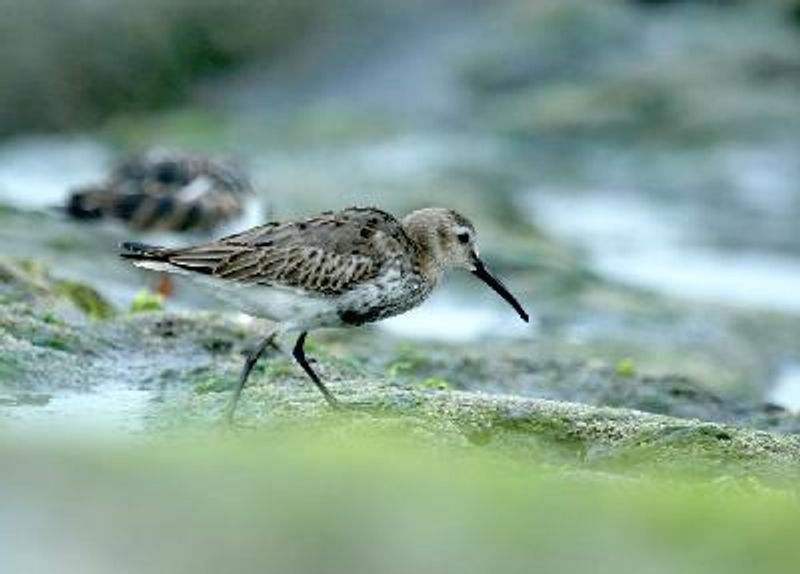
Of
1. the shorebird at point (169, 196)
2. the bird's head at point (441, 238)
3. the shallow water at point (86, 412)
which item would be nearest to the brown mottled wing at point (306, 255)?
the bird's head at point (441, 238)

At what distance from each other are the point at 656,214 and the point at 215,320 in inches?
593

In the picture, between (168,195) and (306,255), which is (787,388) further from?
(306,255)

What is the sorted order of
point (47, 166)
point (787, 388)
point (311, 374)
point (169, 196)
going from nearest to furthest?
point (311, 374), point (787, 388), point (169, 196), point (47, 166)

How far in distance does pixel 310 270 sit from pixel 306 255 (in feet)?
0.45

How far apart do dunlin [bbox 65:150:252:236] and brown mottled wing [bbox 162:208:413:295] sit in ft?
22.8

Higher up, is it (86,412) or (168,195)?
(168,195)

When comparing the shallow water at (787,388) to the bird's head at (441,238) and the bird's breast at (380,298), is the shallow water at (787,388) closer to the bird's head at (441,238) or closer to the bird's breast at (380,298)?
the bird's head at (441,238)

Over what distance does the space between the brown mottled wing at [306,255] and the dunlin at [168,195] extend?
6953mm

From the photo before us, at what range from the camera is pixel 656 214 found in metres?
28.9

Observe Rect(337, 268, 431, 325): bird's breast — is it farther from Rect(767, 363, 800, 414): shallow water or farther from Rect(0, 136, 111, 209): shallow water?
Rect(0, 136, 111, 209): shallow water

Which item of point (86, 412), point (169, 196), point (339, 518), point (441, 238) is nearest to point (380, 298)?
point (441, 238)

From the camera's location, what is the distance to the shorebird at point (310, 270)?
39.7 ft

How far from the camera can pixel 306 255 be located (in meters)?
12.2

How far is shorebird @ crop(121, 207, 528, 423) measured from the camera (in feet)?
39.7
